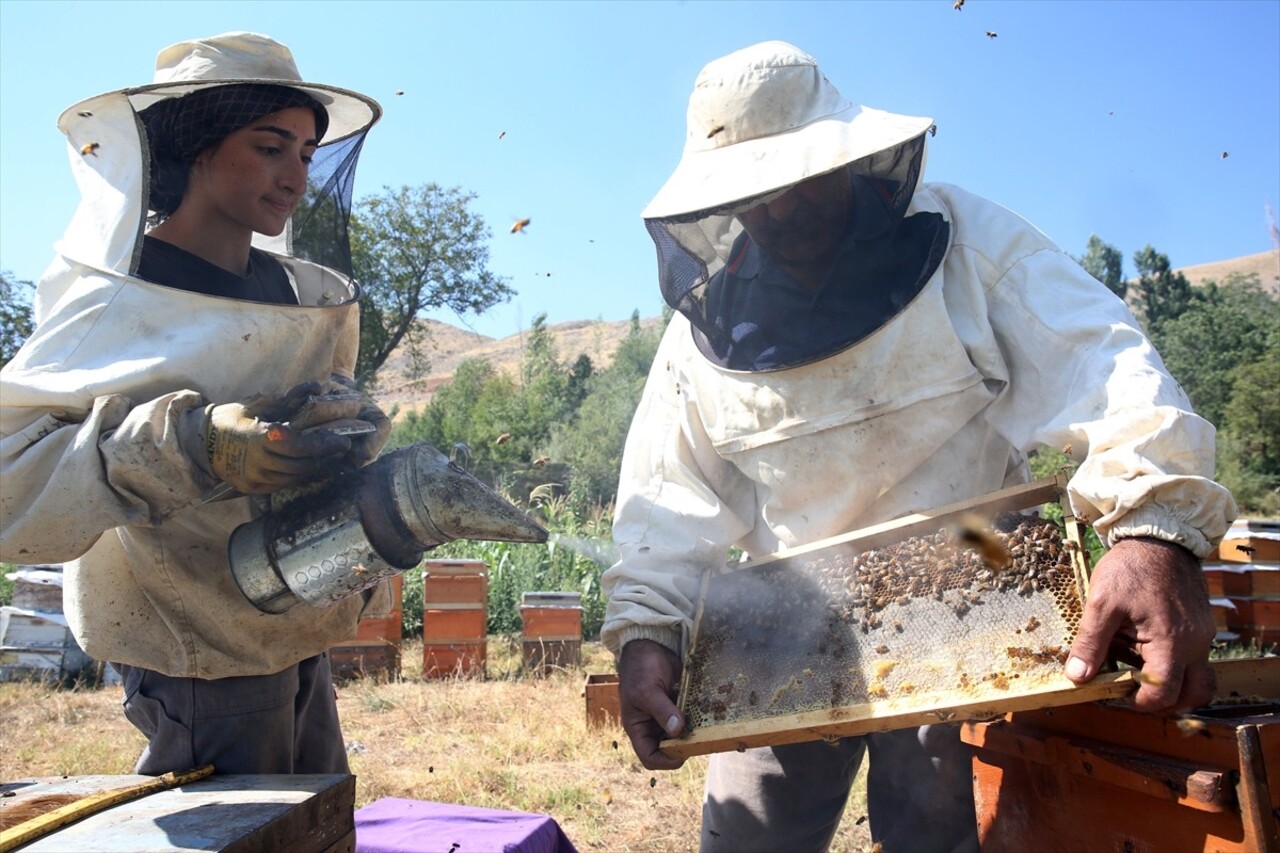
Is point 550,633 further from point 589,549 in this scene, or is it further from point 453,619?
point 589,549

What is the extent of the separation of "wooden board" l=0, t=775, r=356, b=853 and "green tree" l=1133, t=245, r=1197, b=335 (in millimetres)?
42749

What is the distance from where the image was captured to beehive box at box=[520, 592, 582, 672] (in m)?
7.46

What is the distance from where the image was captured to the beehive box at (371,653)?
7.39 metres

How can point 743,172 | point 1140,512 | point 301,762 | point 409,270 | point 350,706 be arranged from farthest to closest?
point 409,270, point 350,706, point 301,762, point 743,172, point 1140,512

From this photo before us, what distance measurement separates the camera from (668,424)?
259cm

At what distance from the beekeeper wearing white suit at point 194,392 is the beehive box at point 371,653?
495 centimetres

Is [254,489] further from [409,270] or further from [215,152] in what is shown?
[409,270]

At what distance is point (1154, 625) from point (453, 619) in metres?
6.40

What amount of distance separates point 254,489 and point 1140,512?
5.76 ft

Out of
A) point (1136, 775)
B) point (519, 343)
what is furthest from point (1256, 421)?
point (519, 343)

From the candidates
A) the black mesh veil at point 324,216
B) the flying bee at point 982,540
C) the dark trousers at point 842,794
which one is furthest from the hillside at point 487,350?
the flying bee at point 982,540

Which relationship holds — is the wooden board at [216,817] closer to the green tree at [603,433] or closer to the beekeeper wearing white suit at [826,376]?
the beekeeper wearing white suit at [826,376]

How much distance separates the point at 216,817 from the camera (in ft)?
5.46

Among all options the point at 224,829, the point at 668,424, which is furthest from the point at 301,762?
the point at 668,424
